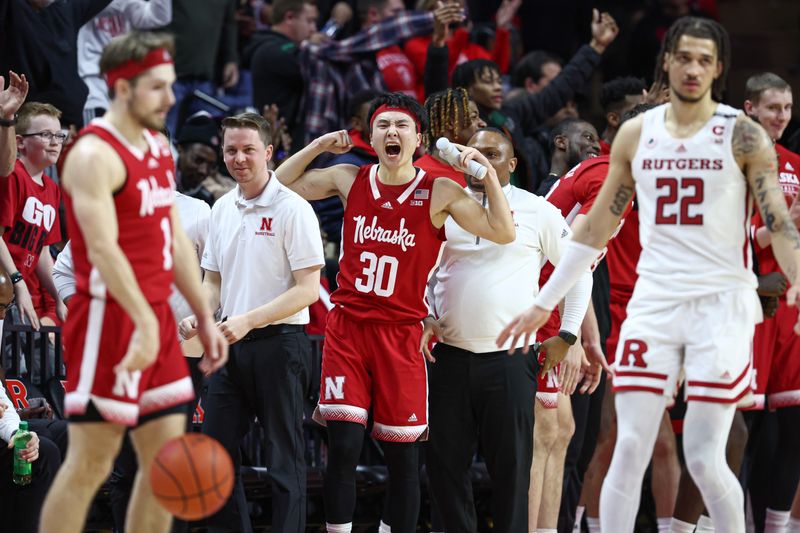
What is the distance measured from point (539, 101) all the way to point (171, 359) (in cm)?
581

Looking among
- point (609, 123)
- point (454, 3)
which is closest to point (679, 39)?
point (609, 123)

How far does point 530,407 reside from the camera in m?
7.06

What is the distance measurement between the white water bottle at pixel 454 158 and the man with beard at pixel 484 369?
328 millimetres

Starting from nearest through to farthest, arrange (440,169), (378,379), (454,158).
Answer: (454,158), (378,379), (440,169)

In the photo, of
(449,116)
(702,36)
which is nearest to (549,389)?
(449,116)

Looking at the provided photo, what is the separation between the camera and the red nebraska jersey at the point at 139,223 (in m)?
5.20

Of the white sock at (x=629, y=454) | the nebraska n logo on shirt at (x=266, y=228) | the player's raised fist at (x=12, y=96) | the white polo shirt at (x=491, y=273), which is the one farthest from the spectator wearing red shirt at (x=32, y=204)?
the white sock at (x=629, y=454)

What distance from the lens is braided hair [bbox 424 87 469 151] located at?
798cm

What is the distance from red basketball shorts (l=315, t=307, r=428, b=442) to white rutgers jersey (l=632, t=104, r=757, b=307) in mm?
1612

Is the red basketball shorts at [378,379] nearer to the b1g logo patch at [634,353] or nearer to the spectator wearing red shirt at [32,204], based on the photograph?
the b1g logo patch at [634,353]

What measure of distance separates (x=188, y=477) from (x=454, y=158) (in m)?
2.45

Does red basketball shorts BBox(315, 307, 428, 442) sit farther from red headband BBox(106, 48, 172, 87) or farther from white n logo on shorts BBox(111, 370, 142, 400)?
red headband BBox(106, 48, 172, 87)

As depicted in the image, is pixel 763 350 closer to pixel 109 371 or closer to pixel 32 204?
pixel 109 371

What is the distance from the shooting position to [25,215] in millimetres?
8141
